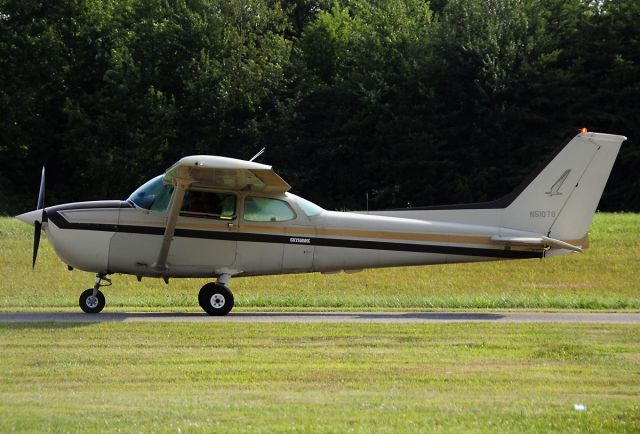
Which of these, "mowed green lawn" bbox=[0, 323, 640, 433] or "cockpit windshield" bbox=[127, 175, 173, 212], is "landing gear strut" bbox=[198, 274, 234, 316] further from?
"mowed green lawn" bbox=[0, 323, 640, 433]

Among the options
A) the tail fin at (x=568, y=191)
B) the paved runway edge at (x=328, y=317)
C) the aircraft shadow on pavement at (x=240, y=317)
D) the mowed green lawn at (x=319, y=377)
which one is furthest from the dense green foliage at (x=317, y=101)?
the mowed green lawn at (x=319, y=377)

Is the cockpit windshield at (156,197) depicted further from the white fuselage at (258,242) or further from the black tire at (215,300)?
the black tire at (215,300)

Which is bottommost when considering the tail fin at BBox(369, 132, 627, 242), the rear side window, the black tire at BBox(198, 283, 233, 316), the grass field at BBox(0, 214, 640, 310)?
the grass field at BBox(0, 214, 640, 310)

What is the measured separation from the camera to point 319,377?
514 inches

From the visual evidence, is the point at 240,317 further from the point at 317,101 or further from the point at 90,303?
the point at 317,101

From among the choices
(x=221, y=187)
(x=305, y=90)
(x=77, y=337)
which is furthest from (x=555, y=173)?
(x=305, y=90)

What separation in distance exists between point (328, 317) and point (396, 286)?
8.78m

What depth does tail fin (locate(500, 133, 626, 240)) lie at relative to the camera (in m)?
18.5

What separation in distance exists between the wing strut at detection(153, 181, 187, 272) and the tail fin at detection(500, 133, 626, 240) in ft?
16.9

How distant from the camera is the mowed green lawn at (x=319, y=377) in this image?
35.7ft

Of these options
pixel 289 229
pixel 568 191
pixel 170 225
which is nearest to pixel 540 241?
pixel 568 191

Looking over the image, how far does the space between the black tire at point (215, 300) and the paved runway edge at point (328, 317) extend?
0.14 meters

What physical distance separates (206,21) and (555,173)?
144 feet

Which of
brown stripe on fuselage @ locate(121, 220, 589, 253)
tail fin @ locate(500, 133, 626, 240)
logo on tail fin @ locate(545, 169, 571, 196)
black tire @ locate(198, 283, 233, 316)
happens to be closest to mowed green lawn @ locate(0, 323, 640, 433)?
black tire @ locate(198, 283, 233, 316)
